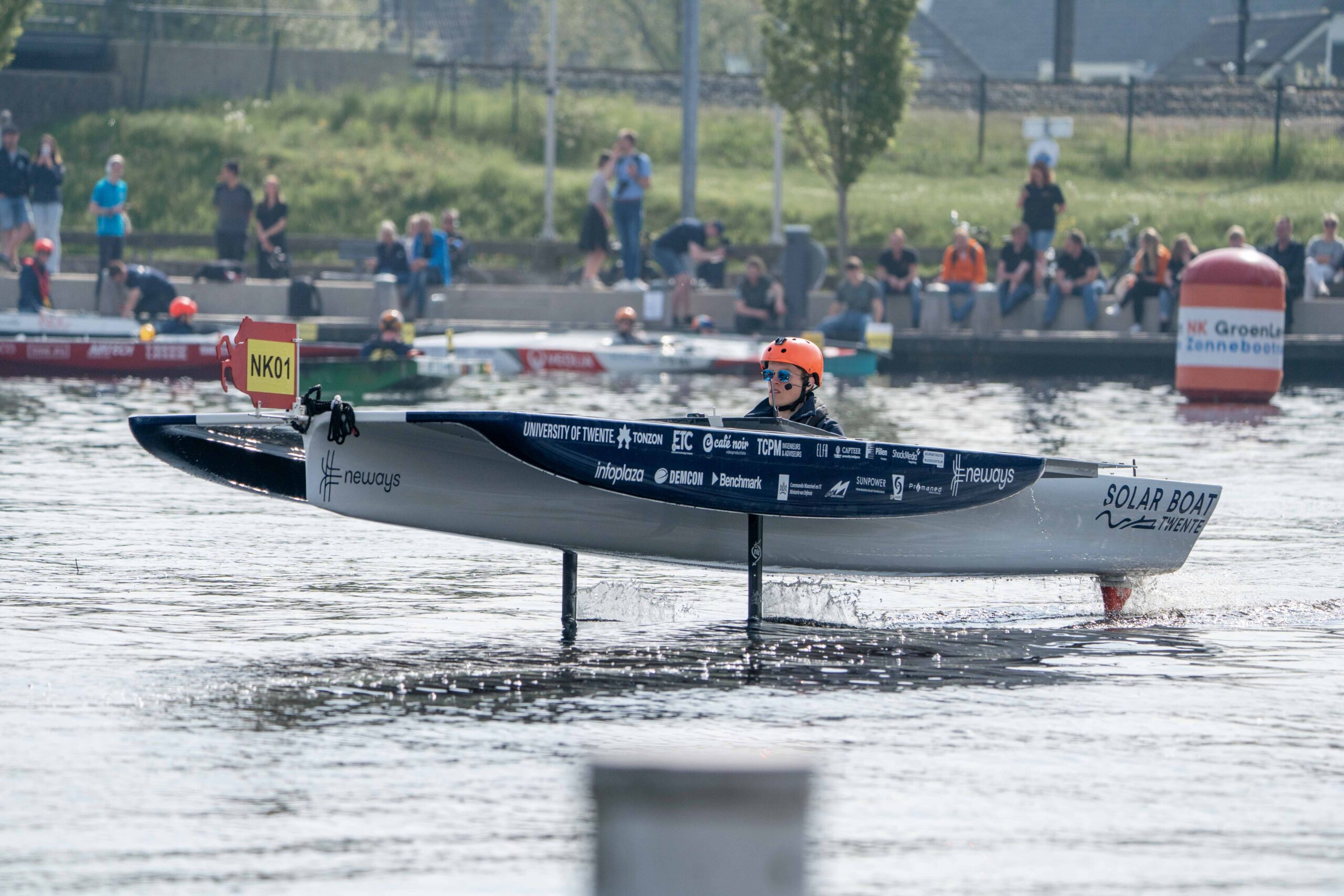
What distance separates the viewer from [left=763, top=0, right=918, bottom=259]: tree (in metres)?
29.5

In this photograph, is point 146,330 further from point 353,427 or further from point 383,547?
point 353,427

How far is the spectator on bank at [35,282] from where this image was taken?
25.3 meters

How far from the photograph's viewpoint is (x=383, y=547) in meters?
13.3

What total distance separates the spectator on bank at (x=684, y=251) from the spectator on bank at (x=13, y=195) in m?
8.43

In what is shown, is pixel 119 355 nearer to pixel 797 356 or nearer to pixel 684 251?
pixel 684 251

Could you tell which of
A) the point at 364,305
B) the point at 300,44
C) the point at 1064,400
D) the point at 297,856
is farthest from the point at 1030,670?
the point at 300,44

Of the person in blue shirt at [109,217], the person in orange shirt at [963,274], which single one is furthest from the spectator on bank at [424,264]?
the person in orange shirt at [963,274]

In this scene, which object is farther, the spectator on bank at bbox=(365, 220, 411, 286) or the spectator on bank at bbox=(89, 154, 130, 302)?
the spectator on bank at bbox=(365, 220, 411, 286)

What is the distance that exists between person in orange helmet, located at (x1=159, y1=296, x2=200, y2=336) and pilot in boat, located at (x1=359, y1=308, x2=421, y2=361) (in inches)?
116

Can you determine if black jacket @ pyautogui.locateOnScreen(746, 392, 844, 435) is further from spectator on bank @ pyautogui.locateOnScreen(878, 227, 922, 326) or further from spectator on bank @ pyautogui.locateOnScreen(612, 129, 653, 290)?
spectator on bank @ pyautogui.locateOnScreen(878, 227, 922, 326)

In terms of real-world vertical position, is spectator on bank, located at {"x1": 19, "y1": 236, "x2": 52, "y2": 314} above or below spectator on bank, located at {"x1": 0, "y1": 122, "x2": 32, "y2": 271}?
below

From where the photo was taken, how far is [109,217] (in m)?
27.1

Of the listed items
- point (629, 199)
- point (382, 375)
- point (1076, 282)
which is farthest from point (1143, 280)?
point (382, 375)

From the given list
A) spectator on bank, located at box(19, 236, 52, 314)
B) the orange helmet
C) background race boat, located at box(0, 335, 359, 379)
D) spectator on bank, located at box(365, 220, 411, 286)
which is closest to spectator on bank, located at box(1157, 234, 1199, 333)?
spectator on bank, located at box(365, 220, 411, 286)
